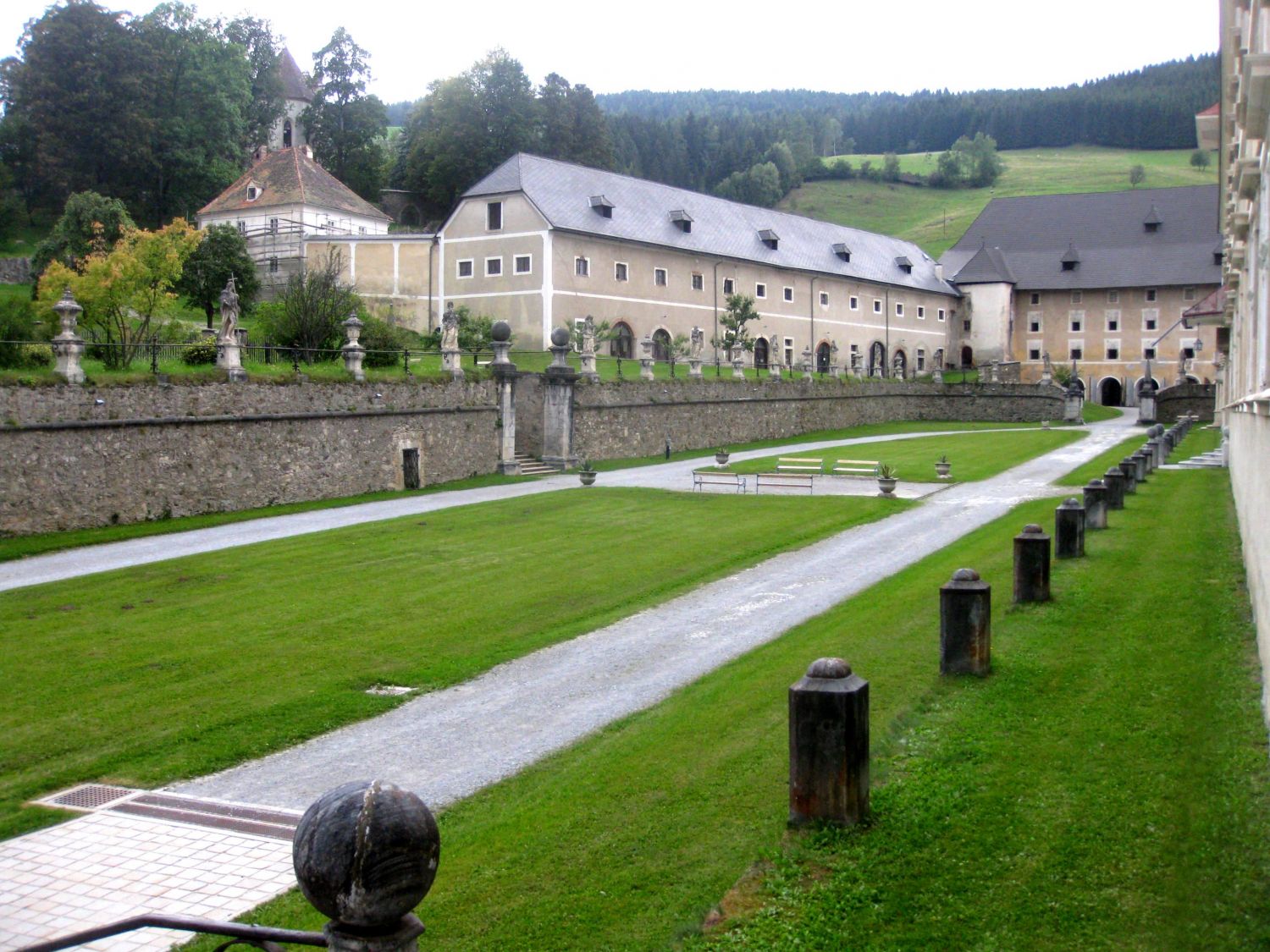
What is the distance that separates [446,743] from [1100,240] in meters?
81.3

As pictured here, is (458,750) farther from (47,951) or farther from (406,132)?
(406,132)

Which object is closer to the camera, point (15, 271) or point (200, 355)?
point (200, 355)

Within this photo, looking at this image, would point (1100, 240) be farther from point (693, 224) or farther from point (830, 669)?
point (830, 669)

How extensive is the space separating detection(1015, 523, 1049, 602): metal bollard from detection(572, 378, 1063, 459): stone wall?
26.8 meters

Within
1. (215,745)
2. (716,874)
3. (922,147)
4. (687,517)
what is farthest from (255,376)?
(922,147)

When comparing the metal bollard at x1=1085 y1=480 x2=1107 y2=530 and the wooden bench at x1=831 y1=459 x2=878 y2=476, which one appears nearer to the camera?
the metal bollard at x1=1085 y1=480 x2=1107 y2=530

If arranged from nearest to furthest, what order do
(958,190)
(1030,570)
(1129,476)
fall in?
(1030,570) → (1129,476) → (958,190)

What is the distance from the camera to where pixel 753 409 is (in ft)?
159

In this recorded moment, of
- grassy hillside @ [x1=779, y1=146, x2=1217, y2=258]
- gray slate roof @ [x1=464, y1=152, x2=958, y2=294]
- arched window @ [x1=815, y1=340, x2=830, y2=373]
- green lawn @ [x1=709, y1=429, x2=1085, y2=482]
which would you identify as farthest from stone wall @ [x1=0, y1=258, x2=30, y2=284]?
grassy hillside @ [x1=779, y1=146, x2=1217, y2=258]

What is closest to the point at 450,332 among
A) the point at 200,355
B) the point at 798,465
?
the point at 200,355

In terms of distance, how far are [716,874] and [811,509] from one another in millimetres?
20897

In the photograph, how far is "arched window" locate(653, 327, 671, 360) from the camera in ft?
188

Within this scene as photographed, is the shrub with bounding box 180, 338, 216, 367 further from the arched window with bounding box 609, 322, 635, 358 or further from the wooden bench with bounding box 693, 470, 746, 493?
the arched window with bounding box 609, 322, 635, 358

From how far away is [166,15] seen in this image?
72.9 m
